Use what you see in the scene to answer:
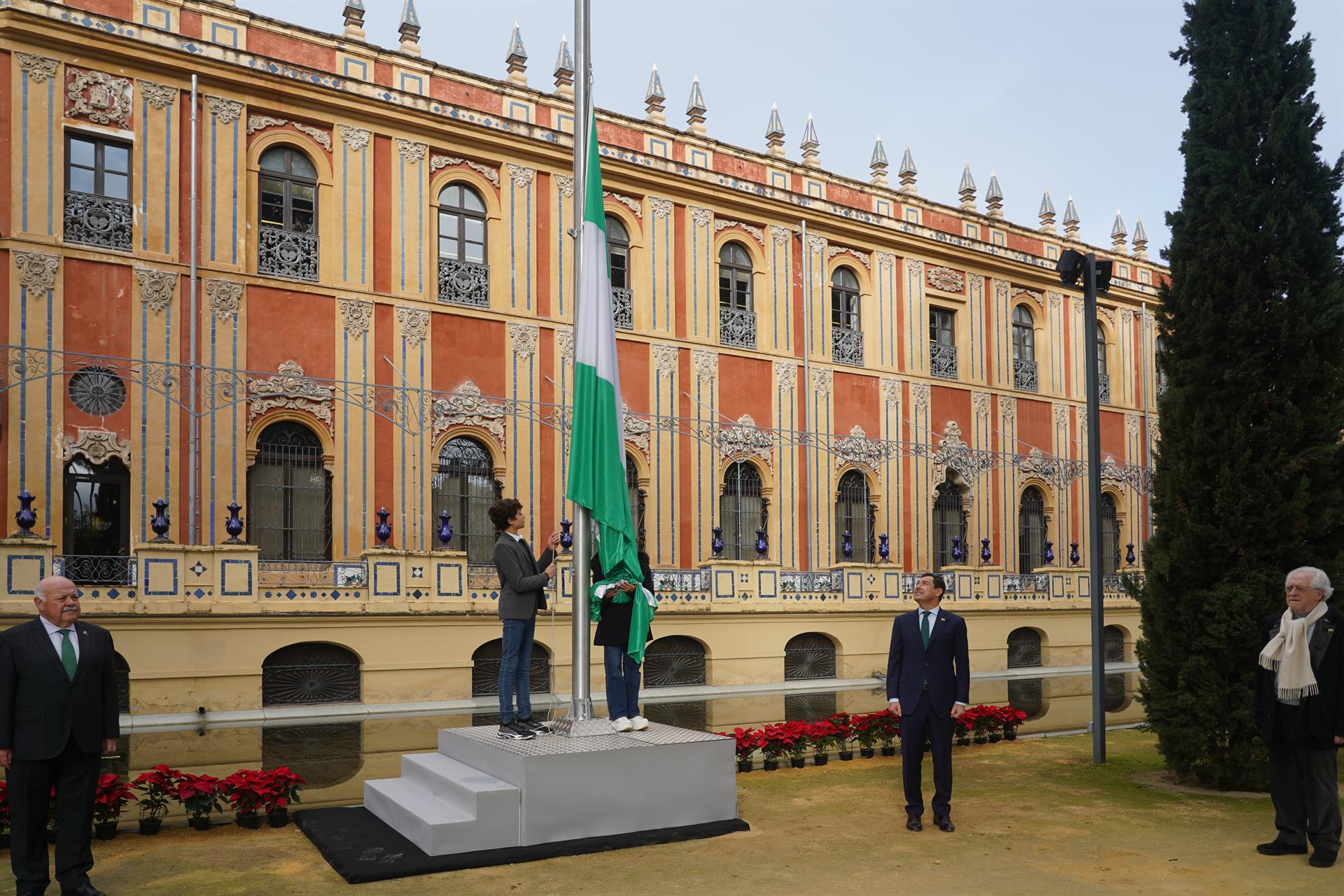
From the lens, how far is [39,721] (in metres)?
6.24

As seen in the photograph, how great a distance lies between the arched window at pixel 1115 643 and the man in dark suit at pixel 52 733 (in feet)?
76.8

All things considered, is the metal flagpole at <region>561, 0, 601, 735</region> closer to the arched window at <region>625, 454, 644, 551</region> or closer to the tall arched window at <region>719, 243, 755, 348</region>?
the arched window at <region>625, 454, 644, 551</region>

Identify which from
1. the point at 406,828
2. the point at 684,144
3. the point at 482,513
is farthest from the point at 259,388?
the point at 406,828

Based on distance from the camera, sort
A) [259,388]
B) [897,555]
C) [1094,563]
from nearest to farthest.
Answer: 1. [1094,563]
2. [259,388]
3. [897,555]

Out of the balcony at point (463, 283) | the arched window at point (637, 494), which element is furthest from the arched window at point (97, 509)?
the arched window at point (637, 494)

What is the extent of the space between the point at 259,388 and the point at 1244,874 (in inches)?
597

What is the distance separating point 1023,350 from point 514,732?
22910 millimetres

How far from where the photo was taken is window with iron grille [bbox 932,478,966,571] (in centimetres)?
2565

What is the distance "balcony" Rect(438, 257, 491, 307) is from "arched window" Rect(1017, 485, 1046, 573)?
14.0 meters

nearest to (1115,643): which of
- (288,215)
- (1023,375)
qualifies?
(1023,375)

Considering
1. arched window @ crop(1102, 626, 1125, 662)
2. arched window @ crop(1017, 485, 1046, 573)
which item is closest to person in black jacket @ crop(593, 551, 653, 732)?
arched window @ crop(1102, 626, 1125, 662)

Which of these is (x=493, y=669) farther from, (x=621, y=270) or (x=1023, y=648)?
(x=1023, y=648)

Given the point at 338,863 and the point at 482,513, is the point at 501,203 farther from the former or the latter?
the point at 338,863

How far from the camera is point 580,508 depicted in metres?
8.70
